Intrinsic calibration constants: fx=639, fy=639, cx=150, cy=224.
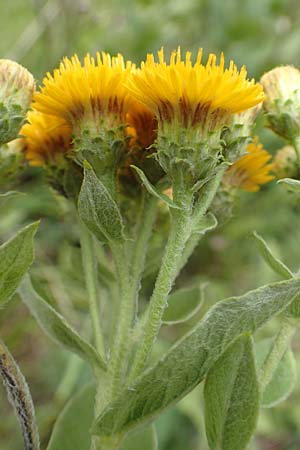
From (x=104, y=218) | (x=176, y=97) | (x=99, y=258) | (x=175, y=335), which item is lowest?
(x=175, y=335)

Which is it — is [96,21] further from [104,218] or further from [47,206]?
[104,218]

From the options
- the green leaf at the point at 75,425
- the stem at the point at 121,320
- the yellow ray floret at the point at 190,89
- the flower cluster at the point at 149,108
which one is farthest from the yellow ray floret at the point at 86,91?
the green leaf at the point at 75,425

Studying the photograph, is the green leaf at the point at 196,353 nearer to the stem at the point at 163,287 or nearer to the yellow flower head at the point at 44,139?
the stem at the point at 163,287

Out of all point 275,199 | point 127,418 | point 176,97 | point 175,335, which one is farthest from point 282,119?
point 275,199

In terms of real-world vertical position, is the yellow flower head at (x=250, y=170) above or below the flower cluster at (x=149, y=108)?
below

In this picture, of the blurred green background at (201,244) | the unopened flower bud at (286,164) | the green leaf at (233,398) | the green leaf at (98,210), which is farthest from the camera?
the blurred green background at (201,244)

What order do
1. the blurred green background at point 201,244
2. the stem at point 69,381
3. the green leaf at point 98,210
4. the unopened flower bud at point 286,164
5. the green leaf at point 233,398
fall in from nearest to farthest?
1. the green leaf at point 233,398
2. the green leaf at point 98,210
3. the unopened flower bud at point 286,164
4. the stem at point 69,381
5. the blurred green background at point 201,244

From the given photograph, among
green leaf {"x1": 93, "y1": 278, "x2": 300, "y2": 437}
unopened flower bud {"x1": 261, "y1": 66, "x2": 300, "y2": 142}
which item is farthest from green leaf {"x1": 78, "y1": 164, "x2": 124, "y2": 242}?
unopened flower bud {"x1": 261, "y1": 66, "x2": 300, "y2": 142}
